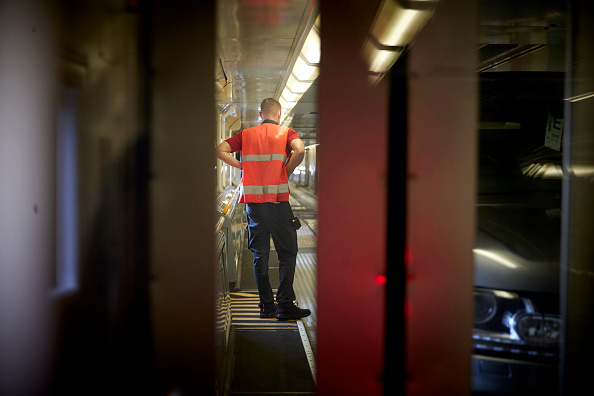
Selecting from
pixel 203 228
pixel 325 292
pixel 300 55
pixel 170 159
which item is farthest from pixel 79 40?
pixel 300 55

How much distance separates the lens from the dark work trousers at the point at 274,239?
3.55 meters

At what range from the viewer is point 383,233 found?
1872 millimetres

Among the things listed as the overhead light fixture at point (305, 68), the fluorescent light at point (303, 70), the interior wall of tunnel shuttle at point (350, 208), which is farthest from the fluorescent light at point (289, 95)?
the interior wall of tunnel shuttle at point (350, 208)

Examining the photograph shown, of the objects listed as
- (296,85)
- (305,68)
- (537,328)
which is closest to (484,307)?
(537,328)

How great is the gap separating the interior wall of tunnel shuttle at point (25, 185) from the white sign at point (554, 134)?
3.29 metres

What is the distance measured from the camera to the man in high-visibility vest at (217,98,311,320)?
345 centimetres

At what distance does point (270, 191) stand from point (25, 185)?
1937 millimetres

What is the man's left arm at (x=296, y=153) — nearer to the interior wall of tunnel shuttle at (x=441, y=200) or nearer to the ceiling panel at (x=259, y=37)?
the ceiling panel at (x=259, y=37)

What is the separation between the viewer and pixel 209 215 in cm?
185

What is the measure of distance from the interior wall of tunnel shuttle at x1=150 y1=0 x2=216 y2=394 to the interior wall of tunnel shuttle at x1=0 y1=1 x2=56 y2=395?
0.38 m

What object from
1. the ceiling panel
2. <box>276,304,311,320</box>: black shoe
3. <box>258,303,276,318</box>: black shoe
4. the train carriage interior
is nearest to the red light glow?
the train carriage interior

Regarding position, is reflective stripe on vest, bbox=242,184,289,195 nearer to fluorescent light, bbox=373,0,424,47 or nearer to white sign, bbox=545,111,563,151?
fluorescent light, bbox=373,0,424,47

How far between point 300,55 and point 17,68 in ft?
8.50

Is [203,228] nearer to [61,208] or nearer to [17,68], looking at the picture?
[61,208]
